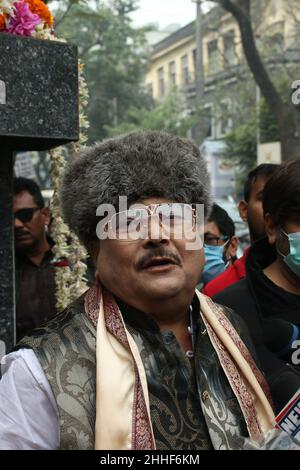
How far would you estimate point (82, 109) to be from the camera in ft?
12.3

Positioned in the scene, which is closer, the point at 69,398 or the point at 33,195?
the point at 69,398

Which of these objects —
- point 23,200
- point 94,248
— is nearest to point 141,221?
point 94,248

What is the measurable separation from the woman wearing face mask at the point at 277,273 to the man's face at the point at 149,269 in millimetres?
595

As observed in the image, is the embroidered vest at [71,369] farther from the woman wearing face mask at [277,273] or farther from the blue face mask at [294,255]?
the blue face mask at [294,255]

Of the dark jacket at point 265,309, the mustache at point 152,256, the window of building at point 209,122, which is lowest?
the dark jacket at point 265,309

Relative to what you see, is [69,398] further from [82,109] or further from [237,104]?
[237,104]

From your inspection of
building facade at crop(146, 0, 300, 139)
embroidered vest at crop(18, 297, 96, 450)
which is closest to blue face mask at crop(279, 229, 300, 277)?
embroidered vest at crop(18, 297, 96, 450)

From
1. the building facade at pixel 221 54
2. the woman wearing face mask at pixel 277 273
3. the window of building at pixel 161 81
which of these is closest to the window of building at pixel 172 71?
the building facade at pixel 221 54

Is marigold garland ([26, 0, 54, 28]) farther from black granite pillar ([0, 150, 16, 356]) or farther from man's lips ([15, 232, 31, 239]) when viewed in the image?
man's lips ([15, 232, 31, 239])

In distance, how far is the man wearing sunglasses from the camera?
13.0 ft

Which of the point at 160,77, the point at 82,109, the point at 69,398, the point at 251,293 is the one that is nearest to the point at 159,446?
the point at 69,398

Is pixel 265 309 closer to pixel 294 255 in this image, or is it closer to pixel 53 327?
pixel 294 255

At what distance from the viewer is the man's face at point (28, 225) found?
4.26 m

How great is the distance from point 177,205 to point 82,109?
70.1 inches
